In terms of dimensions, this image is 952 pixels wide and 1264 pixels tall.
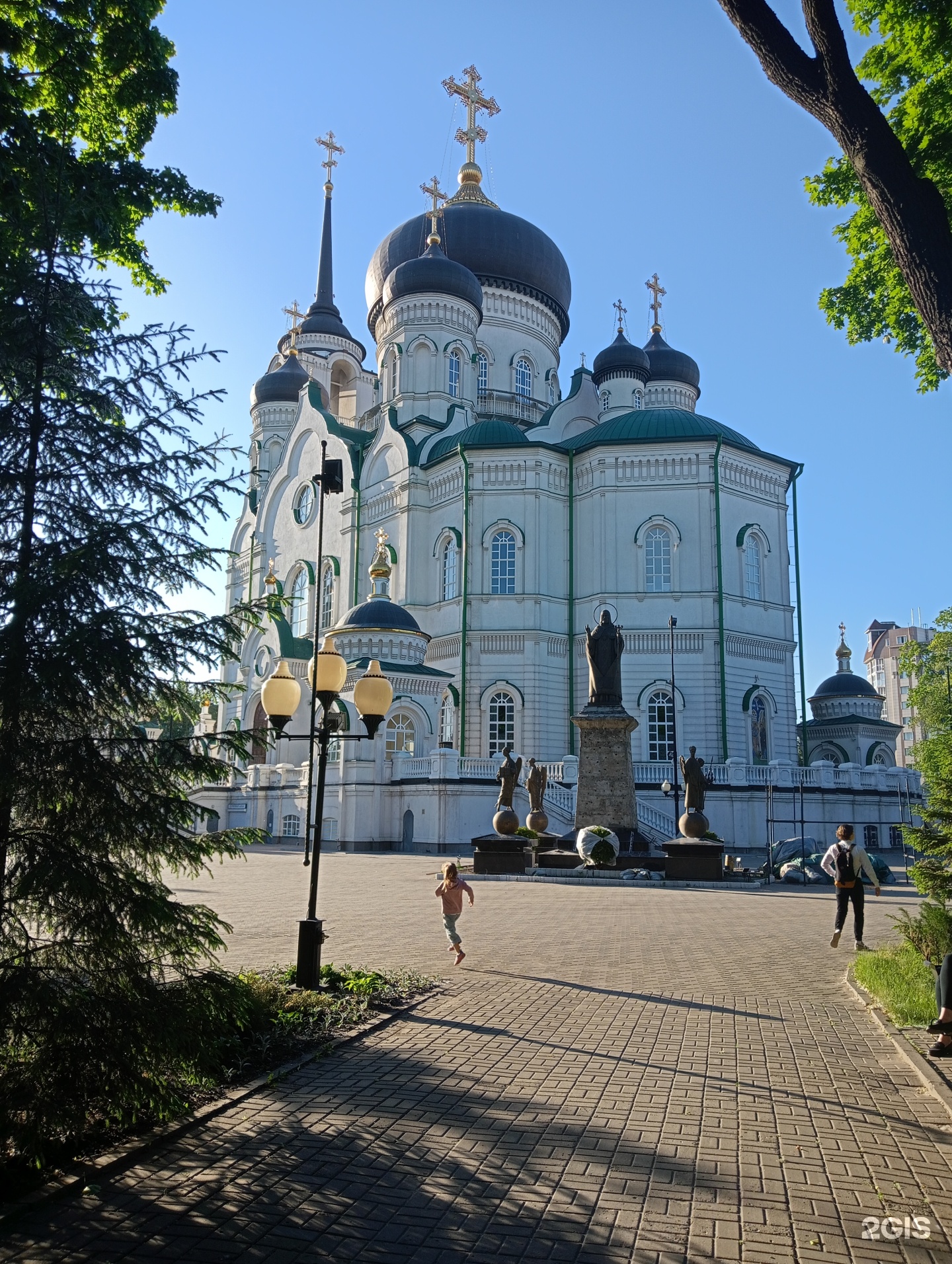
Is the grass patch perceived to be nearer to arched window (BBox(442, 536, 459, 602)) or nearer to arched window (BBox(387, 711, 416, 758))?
arched window (BBox(387, 711, 416, 758))

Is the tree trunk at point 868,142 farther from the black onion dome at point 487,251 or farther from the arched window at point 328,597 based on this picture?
the black onion dome at point 487,251

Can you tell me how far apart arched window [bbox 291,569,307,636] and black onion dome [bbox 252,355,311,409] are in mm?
14047

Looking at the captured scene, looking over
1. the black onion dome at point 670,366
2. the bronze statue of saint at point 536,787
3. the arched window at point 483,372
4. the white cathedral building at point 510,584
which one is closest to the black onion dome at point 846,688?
the white cathedral building at point 510,584

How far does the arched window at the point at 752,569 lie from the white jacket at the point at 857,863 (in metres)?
25.2

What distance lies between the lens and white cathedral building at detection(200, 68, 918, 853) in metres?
30.2

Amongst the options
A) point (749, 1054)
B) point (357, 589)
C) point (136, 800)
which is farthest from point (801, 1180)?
point (357, 589)

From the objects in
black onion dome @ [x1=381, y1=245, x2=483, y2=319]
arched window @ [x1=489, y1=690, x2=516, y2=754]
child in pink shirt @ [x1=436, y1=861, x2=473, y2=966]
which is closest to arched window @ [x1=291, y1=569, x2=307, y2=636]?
arched window @ [x1=489, y1=690, x2=516, y2=754]

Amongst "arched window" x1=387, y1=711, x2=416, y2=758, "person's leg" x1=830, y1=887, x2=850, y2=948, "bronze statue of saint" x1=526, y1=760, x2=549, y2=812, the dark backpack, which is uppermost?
"arched window" x1=387, y1=711, x2=416, y2=758

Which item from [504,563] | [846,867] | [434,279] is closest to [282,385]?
[434,279]

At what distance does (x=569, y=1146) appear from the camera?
193 inches

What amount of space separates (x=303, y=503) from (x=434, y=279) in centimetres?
1200

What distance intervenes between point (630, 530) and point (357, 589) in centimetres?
1165

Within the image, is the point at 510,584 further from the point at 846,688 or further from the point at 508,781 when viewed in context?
the point at 846,688

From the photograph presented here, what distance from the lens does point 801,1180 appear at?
454 centimetres
